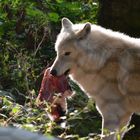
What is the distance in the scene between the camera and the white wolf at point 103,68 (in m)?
4.80

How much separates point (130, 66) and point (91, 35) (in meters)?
0.56

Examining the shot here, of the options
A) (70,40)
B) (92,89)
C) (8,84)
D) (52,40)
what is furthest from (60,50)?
(52,40)

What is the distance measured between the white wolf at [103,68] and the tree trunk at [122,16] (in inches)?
48.8

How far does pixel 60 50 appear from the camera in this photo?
4.90 meters

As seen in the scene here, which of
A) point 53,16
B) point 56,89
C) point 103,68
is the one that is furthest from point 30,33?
point 103,68

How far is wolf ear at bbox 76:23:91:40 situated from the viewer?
4844 mm

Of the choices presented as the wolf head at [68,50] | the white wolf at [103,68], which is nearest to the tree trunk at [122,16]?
the white wolf at [103,68]

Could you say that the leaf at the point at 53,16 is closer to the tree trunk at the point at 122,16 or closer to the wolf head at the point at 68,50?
the tree trunk at the point at 122,16

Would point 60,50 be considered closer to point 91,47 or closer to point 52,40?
point 91,47

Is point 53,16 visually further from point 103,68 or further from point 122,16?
point 103,68

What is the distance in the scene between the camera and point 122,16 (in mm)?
6246

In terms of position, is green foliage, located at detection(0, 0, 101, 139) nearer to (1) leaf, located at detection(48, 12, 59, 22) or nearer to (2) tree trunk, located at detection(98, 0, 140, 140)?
(1) leaf, located at detection(48, 12, 59, 22)

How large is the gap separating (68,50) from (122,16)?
5.38 ft

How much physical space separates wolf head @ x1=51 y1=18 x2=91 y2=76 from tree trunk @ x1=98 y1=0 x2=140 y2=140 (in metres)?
1.38
